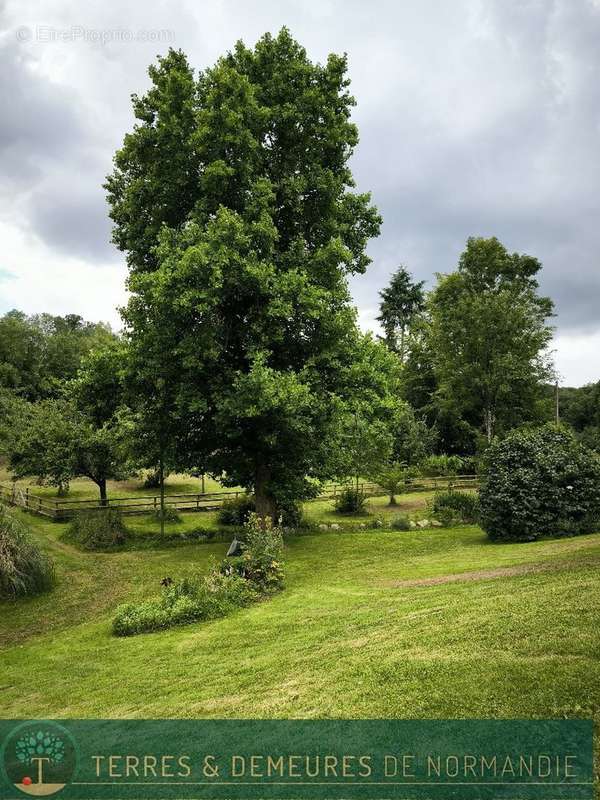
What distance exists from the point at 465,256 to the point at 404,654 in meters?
43.7

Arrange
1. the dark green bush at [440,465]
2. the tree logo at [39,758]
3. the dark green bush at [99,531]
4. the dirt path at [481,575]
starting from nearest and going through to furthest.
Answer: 1. the tree logo at [39,758]
2. the dirt path at [481,575]
3. the dark green bush at [99,531]
4. the dark green bush at [440,465]

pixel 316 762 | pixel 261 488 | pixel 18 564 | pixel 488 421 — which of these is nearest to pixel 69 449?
pixel 261 488

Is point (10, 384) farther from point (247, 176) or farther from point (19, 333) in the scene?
point (247, 176)

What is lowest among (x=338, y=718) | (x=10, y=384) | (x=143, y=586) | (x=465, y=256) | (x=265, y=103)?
(x=143, y=586)

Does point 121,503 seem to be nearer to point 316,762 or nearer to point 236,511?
point 236,511

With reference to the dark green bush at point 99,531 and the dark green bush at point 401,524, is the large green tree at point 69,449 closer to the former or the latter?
the dark green bush at point 99,531

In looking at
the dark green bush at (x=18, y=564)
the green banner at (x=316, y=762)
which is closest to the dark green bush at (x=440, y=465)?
the dark green bush at (x=18, y=564)

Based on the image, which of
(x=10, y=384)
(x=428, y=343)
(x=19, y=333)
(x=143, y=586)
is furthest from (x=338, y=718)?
(x=19, y=333)

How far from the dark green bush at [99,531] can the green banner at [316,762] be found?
16.0 metres

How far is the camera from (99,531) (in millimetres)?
22469

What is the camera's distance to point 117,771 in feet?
19.6

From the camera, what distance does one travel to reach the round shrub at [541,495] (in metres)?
19.7

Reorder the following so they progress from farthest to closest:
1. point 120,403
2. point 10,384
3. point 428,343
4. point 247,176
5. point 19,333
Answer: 1. point 19,333
2. point 10,384
3. point 428,343
4. point 120,403
5. point 247,176

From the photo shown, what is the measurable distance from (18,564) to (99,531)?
7299 millimetres
